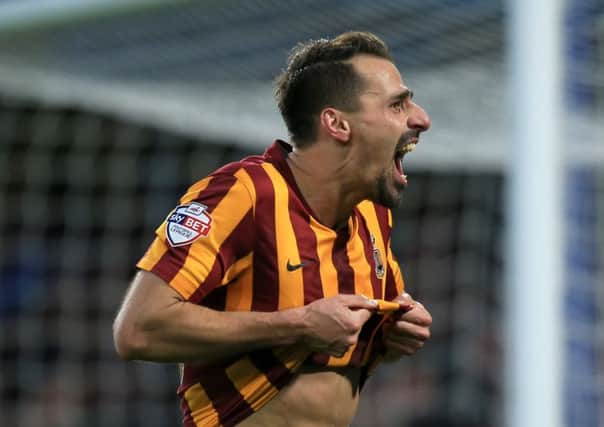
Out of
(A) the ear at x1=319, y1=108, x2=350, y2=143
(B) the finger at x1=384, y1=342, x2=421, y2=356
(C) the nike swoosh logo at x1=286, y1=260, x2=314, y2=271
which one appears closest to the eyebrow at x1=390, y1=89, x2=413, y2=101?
(A) the ear at x1=319, y1=108, x2=350, y2=143

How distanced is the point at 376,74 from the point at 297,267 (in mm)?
476

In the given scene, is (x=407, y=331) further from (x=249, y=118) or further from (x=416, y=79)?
(x=249, y=118)

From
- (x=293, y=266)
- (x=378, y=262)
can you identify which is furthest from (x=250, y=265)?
(x=378, y=262)

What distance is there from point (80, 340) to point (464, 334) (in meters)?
2.73

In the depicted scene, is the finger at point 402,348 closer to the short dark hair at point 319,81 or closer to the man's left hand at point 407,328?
the man's left hand at point 407,328

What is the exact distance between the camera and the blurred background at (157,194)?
523cm

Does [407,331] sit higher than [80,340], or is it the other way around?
[407,331]

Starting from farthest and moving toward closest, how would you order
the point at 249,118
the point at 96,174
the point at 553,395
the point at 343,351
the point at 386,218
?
the point at 96,174 < the point at 249,118 < the point at 553,395 < the point at 386,218 < the point at 343,351

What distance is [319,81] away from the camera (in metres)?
2.54

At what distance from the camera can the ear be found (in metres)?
2.52

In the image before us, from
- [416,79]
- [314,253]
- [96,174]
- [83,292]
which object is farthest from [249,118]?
[314,253]

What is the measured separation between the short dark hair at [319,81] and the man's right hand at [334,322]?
458mm

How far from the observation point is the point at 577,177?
353cm

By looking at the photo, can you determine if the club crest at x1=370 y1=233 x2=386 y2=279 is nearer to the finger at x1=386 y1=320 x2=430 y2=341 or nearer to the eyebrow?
the finger at x1=386 y1=320 x2=430 y2=341
